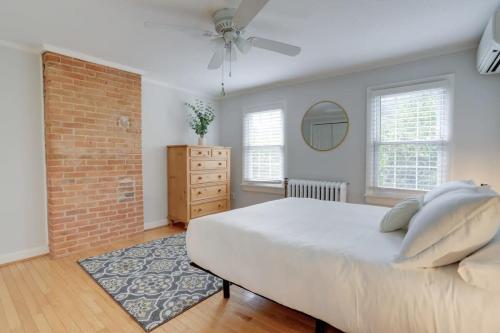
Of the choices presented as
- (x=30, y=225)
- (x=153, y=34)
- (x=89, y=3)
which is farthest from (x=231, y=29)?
(x=30, y=225)

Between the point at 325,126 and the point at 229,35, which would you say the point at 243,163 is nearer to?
the point at 325,126

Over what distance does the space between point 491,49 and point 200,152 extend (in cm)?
352

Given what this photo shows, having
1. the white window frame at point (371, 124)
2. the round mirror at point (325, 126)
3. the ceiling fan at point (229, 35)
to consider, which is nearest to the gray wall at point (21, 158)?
the ceiling fan at point (229, 35)

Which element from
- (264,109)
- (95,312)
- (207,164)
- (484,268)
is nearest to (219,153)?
(207,164)

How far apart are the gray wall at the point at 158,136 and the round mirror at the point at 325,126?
219 cm

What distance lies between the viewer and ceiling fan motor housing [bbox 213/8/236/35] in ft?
6.72

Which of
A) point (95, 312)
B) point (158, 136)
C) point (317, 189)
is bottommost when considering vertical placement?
point (95, 312)

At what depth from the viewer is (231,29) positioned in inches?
86.7

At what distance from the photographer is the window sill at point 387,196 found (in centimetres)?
316

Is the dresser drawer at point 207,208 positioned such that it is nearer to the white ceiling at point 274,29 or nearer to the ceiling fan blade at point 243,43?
the white ceiling at point 274,29

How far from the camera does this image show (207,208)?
4.26 meters

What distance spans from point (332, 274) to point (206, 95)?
170 inches

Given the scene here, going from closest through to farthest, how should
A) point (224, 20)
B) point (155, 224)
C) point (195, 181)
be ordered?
1. point (224, 20)
2. point (195, 181)
3. point (155, 224)

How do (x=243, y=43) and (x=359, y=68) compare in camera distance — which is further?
(x=359, y=68)
